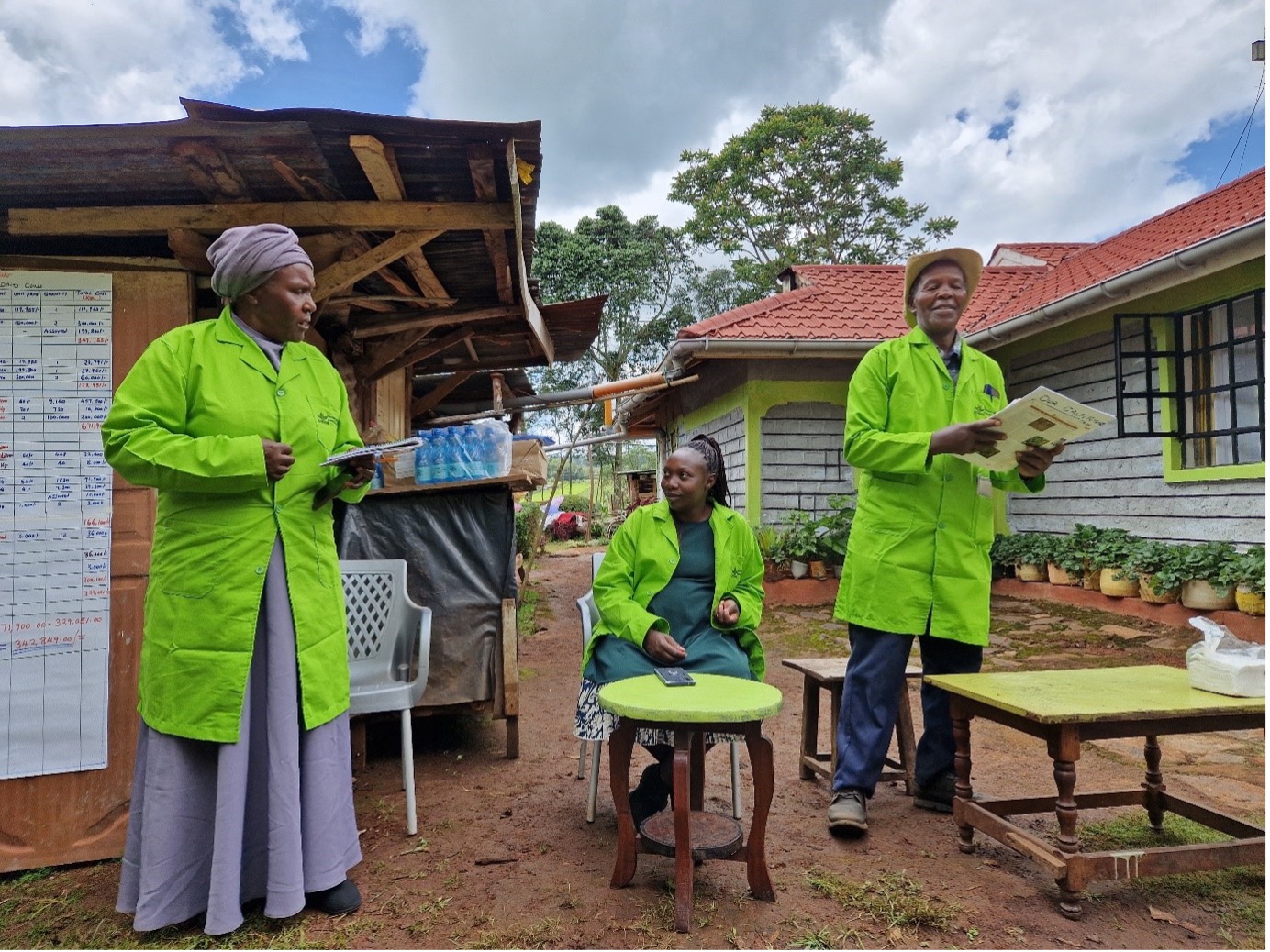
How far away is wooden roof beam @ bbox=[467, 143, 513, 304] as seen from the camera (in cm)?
290

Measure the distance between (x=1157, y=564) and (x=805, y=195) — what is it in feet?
53.7

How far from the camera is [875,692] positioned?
3.08 metres

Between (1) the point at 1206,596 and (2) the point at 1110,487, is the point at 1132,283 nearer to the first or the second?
(2) the point at 1110,487

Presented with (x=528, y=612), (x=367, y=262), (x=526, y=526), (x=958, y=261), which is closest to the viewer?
(x=958, y=261)

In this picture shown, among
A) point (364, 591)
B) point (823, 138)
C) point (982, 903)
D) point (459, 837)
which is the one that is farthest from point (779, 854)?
point (823, 138)

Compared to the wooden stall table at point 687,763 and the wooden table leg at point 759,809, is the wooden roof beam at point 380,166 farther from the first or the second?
the wooden table leg at point 759,809

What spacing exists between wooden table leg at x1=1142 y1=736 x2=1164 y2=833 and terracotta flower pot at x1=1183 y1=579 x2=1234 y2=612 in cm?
417

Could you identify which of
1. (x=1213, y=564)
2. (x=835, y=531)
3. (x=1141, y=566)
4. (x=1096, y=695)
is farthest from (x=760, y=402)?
(x=1096, y=695)

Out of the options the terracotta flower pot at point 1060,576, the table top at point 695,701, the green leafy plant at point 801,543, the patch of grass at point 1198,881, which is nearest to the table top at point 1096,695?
the patch of grass at point 1198,881

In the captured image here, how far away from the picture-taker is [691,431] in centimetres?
1323

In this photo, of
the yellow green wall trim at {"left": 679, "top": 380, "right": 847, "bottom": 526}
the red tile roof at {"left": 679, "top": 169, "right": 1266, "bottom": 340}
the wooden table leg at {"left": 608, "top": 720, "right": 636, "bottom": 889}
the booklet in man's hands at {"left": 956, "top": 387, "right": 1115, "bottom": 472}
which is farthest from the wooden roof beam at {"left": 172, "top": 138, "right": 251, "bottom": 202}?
the yellow green wall trim at {"left": 679, "top": 380, "right": 847, "bottom": 526}

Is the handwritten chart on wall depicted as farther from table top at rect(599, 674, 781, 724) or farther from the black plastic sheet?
table top at rect(599, 674, 781, 724)

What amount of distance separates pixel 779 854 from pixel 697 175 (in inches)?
848

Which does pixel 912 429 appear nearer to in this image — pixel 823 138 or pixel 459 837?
pixel 459 837
